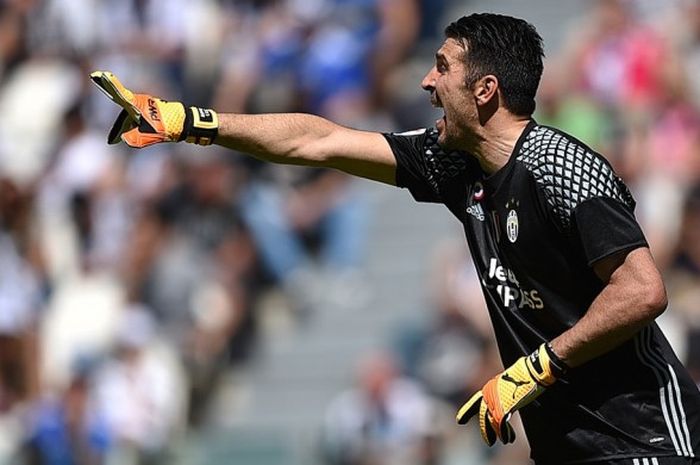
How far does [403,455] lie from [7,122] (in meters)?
6.32

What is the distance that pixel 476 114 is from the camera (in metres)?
4.62

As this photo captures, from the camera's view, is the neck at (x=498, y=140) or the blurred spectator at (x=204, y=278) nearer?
the neck at (x=498, y=140)

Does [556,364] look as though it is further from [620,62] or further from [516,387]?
[620,62]

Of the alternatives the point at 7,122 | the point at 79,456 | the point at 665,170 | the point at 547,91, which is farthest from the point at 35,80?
the point at 665,170

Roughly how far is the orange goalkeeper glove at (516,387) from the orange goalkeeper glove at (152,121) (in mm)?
1310

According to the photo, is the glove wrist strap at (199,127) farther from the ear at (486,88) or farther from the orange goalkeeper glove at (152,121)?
the ear at (486,88)

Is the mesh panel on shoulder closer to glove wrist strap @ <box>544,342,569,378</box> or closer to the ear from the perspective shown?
the ear

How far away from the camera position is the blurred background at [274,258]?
32.1 ft

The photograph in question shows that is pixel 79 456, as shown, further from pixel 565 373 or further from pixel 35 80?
pixel 565 373

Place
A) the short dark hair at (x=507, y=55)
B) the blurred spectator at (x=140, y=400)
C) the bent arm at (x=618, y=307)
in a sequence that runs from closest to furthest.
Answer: the bent arm at (x=618, y=307) < the short dark hair at (x=507, y=55) < the blurred spectator at (x=140, y=400)

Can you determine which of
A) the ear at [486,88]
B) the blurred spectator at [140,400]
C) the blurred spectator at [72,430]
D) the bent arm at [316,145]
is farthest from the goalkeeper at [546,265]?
the blurred spectator at [72,430]

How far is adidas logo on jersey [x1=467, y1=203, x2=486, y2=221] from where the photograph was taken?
15.4ft

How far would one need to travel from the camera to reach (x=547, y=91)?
33.0 feet

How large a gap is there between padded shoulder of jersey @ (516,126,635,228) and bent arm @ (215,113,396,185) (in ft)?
2.51
